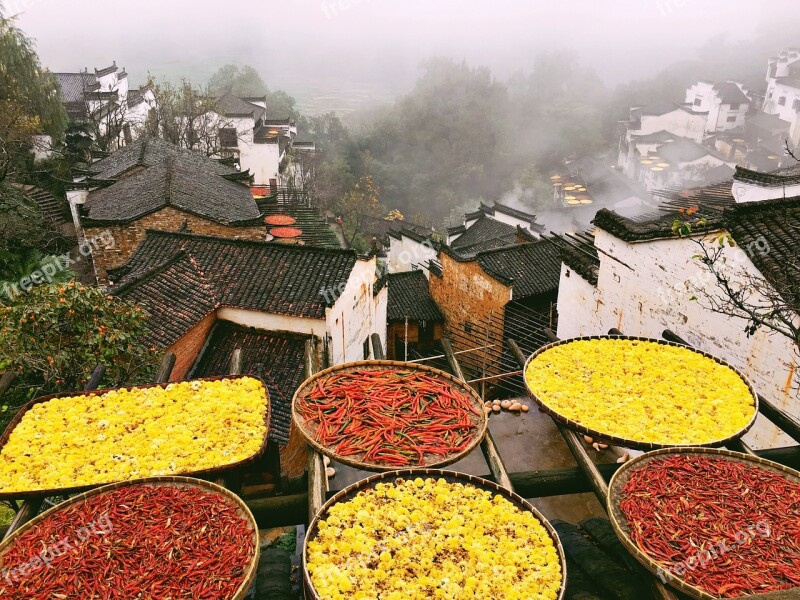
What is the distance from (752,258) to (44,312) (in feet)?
33.1

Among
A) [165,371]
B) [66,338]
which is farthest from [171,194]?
[165,371]

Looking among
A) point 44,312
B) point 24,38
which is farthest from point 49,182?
point 44,312

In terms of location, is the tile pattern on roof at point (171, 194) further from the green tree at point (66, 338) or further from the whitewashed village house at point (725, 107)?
the whitewashed village house at point (725, 107)

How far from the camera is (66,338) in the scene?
8852mm

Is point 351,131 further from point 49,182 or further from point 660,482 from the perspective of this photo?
point 660,482

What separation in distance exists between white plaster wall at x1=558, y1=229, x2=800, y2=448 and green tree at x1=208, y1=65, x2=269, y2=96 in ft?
212

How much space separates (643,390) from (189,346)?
391 inches

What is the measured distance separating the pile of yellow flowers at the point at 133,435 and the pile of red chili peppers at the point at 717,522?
10.4 ft

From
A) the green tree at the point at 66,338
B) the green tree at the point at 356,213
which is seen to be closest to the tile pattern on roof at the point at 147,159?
the green tree at the point at 356,213

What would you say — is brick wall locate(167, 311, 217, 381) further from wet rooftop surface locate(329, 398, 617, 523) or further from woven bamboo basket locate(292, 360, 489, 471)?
woven bamboo basket locate(292, 360, 489, 471)

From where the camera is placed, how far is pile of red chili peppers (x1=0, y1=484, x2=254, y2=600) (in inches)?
145

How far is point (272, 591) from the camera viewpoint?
183 inches

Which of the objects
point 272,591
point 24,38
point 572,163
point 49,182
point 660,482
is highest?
point 24,38

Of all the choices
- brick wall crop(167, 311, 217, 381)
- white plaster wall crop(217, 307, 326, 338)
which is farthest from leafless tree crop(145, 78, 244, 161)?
brick wall crop(167, 311, 217, 381)
